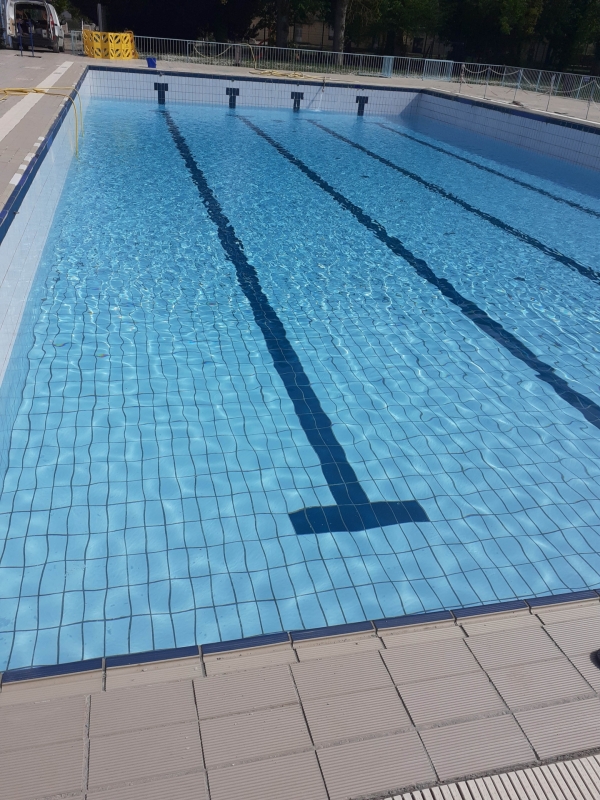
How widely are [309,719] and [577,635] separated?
3.06ft

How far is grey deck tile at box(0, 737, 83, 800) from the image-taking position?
4.71 feet

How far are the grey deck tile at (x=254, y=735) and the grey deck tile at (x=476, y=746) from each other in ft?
1.10

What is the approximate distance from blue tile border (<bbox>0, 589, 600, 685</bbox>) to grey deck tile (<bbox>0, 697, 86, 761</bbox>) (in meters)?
0.13

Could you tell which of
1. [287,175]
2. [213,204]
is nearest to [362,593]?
[213,204]

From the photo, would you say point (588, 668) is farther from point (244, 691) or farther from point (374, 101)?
point (374, 101)

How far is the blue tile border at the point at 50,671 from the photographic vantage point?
1772mm

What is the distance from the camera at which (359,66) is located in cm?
2061

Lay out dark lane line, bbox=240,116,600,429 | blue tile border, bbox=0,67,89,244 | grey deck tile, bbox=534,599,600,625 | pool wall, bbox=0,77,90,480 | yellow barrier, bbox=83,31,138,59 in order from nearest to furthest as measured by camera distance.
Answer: grey deck tile, bbox=534,599,600,625 → pool wall, bbox=0,77,90,480 → blue tile border, bbox=0,67,89,244 → dark lane line, bbox=240,116,600,429 → yellow barrier, bbox=83,31,138,59

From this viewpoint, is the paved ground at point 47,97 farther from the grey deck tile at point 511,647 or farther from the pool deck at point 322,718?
the grey deck tile at point 511,647

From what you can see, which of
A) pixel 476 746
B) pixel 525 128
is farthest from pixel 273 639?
pixel 525 128

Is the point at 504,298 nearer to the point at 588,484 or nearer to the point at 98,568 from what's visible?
the point at 588,484

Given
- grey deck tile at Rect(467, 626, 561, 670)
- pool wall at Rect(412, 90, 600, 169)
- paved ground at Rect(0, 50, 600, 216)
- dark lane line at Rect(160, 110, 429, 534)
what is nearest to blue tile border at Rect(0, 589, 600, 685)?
grey deck tile at Rect(467, 626, 561, 670)

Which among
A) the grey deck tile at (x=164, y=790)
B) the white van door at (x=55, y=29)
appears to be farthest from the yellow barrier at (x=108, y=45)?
the grey deck tile at (x=164, y=790)

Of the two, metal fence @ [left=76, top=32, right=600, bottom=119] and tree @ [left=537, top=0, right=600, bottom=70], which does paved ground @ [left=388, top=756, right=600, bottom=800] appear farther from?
tree @ [left=537, top=0, right=600, bottom=70]
